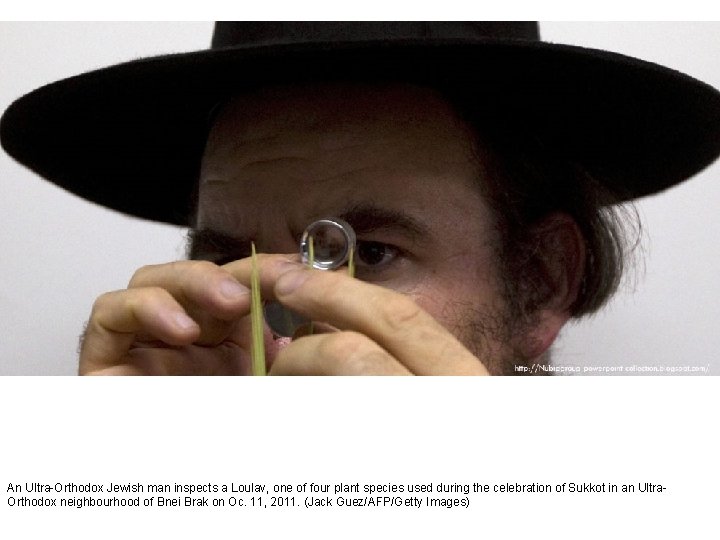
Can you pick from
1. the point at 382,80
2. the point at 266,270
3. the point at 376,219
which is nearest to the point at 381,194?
the point at 376,219

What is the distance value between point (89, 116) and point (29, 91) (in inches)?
3.4

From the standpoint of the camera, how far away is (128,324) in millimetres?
780

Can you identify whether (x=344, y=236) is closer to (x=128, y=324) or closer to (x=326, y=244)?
(x=326, y=244)

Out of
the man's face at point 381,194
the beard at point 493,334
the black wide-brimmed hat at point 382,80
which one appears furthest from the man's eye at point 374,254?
the black wide-brimmed hat at point 382,80

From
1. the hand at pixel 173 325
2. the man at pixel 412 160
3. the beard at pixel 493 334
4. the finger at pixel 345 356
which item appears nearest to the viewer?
the finger at pixel 345 356

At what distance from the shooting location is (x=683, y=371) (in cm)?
91

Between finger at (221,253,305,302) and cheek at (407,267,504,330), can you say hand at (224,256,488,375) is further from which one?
cheek at (407,267,504,330)

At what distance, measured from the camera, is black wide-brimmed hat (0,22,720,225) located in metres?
0.87

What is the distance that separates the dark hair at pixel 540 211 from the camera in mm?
1012

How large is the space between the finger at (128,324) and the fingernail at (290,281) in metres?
0.13

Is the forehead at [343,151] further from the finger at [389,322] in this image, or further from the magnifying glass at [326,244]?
the finger at [389,322]

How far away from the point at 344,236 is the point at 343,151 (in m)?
0.12

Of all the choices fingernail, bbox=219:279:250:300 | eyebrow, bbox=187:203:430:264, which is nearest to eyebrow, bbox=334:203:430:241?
eyebrow, bbox=187:203:430:264
